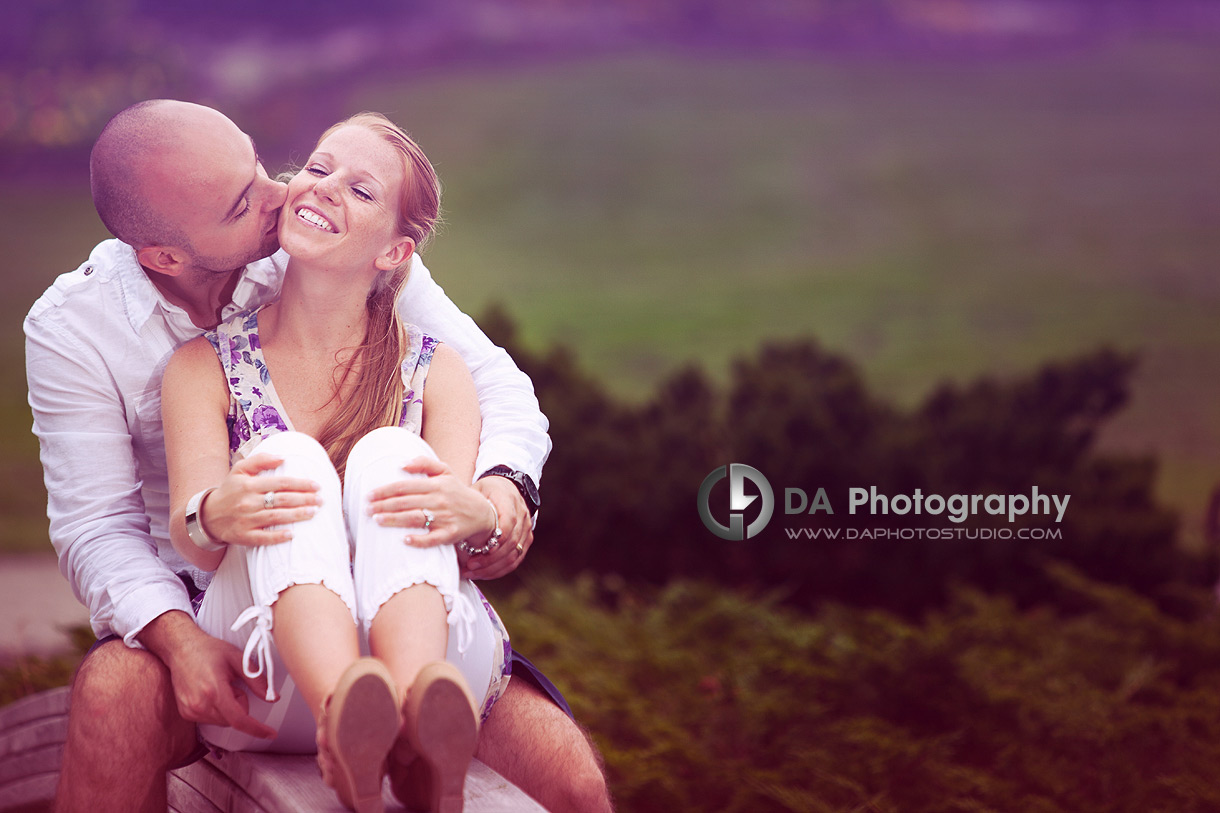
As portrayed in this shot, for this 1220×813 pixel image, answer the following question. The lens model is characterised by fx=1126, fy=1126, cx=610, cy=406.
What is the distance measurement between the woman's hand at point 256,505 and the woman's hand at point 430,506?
0.11m

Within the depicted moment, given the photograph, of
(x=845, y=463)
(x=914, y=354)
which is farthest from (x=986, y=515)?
(x=914, y=354)

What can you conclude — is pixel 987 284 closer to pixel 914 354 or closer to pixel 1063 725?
pixel 914 354

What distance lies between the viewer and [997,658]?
3.93 metres

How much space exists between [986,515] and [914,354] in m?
3.69

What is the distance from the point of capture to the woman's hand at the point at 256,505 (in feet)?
5.57

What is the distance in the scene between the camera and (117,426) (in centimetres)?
205

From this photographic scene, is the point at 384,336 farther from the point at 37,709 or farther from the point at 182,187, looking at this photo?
the point at 37,709

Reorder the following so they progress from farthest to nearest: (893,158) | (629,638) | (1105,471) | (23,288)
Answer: (893,158) < (23,288) < (1105,471) < (629,638)

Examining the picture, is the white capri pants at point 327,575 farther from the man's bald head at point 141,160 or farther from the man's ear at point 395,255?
the man's bald head at point 141,160

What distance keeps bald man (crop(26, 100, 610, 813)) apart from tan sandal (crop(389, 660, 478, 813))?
299mm

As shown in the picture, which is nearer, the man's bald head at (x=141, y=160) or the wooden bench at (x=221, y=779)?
the wooden bench at (x=221, y=779)
